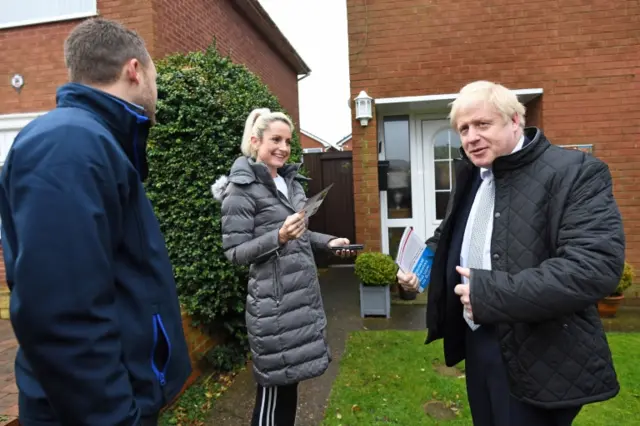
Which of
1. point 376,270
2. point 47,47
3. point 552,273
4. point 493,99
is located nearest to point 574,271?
point 552,273

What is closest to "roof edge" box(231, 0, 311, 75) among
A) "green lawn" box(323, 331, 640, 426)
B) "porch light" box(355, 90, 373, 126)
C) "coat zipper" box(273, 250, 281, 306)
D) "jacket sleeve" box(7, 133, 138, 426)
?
"porch light" box(355, 90, 373, 126)

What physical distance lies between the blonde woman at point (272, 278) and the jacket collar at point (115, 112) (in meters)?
1.01

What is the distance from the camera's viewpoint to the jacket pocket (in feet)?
4.43

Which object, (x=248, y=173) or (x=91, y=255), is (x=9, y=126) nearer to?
(x=248, y=173)

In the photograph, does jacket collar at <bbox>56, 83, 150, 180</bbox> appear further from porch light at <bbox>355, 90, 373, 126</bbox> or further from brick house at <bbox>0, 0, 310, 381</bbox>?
brick house at <bbox>0, 0, 310, 381</bbox>

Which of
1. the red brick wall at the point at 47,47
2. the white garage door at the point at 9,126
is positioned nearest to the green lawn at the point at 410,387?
the red brick wall at the point at 47,47

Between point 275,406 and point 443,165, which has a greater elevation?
point 443,165

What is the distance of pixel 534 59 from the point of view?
558cm

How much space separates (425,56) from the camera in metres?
5.80

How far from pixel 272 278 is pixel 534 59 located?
506cm

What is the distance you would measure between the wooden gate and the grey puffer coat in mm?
6593

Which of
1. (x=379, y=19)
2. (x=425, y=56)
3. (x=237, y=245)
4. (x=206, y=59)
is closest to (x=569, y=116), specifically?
(x=425, y=56)

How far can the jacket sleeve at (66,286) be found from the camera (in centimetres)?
103

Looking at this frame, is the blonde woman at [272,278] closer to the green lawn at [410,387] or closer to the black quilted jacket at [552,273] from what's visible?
the green lawn at [410,387]
